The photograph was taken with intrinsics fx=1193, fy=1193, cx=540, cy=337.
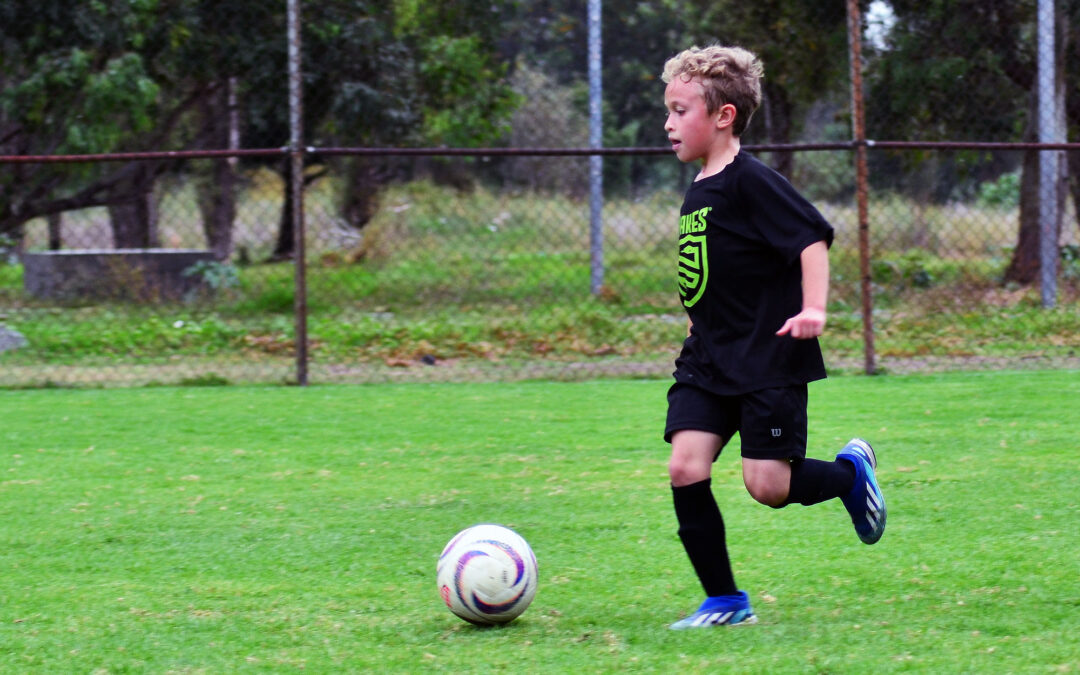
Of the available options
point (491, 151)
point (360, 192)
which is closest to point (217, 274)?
point (360, 192)

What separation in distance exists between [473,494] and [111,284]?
5570 millimetres

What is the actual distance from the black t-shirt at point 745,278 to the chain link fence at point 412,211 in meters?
A: 4.06

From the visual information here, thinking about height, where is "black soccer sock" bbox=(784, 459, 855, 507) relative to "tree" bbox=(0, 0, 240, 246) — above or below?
below

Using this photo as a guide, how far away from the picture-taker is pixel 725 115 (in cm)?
312

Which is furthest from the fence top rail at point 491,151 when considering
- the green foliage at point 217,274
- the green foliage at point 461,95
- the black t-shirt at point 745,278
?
the green foliage at point 461,95

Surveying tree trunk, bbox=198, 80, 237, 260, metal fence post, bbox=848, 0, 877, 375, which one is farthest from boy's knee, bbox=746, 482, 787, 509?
tree trunk, bbox=198, 80, 237, 260

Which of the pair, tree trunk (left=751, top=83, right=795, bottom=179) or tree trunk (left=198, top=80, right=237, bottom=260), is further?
tree trunk (left=751, top=83, right=795, bottom=179)

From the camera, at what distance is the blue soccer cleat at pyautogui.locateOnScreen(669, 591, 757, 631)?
294 cm

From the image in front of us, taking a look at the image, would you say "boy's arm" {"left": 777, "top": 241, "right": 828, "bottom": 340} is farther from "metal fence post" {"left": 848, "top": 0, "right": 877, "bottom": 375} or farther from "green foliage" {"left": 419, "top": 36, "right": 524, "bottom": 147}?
"green foliage" {"left": 419, "top": 36, "right": 524, "bottom": 147}

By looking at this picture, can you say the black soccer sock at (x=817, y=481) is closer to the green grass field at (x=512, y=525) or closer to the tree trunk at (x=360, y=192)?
the green grass field at (x=512, y=525)

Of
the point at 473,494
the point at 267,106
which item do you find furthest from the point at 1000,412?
the point at 267,106

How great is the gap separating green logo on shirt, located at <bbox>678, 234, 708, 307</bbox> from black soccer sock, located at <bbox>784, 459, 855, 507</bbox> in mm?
506

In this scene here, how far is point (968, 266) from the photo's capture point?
30.1 ft

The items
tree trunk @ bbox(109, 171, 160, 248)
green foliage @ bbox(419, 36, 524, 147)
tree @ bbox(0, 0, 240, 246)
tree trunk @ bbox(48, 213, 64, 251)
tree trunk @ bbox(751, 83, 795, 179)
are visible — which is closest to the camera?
tree @ bbox(0, 0, 240, 246)
